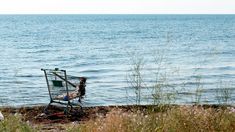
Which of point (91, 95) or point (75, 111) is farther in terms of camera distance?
point (91, 95)

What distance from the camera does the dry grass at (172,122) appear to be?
6340mm

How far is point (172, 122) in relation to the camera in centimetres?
639

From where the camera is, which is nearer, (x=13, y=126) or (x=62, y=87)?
(x=13, y=126)

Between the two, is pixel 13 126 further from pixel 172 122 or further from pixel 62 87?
pixel 62 87

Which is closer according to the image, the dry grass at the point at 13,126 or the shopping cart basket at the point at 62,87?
the dry grass at the point at 13,126

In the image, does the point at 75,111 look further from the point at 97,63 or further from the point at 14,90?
the point at 97,63

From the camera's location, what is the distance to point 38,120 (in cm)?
1145

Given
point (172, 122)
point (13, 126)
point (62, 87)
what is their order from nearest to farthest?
Result: point (172, 122) → point (13, 126) → point (62, 87)

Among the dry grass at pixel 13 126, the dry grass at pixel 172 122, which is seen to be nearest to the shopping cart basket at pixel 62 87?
the dry grass at pixel 172 122

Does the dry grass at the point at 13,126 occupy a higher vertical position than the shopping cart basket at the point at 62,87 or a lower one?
higher

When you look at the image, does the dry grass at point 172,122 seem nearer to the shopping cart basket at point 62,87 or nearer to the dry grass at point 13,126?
the dry grass at point 13,126

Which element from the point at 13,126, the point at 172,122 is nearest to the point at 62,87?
the point at 13,126

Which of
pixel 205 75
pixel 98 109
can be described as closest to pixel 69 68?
pixel 205 75

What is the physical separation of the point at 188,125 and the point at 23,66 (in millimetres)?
23337
